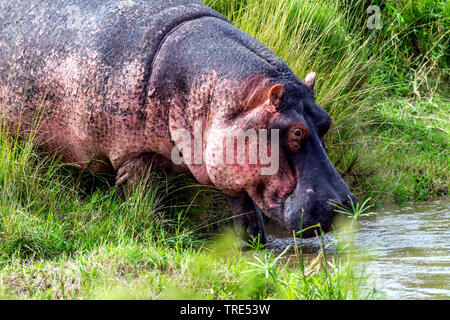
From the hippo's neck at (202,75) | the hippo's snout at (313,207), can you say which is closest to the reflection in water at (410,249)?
the hippo's snout at (313,207)

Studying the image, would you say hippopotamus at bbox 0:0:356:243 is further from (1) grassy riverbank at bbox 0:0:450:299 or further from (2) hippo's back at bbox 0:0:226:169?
(1) grassy riverbank at bbox 0:0:450:299

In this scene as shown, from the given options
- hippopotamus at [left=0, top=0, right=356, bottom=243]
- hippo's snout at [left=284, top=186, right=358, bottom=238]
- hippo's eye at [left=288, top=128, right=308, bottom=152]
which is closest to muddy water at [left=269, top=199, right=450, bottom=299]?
hippo's snout at [left=284, top=186, right=358, bottom=238]

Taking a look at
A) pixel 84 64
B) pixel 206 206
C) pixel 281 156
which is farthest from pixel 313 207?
pixel 84 64

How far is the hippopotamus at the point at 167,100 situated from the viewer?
4.02 m

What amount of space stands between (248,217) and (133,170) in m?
0.81

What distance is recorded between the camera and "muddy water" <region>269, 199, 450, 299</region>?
3.45 meters

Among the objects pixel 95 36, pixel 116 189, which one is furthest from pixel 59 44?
pixel 116 189

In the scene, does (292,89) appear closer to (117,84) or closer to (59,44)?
(117,84)

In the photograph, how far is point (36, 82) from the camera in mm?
4758

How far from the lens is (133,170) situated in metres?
4.59

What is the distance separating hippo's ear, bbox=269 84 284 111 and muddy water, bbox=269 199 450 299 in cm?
99

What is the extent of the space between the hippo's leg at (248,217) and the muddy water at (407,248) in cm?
15

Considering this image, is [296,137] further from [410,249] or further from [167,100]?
[410,249]
